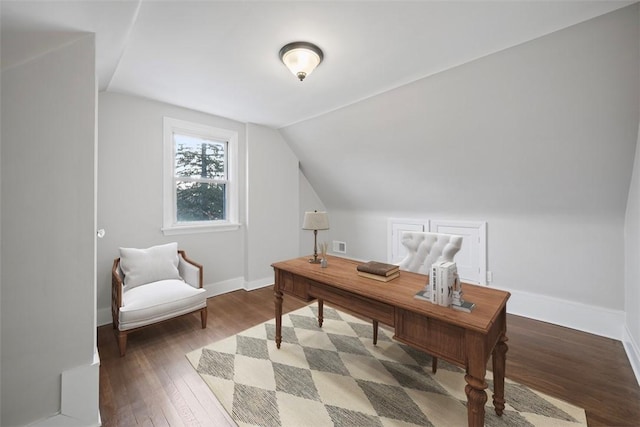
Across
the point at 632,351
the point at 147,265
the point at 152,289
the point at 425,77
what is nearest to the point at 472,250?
the point at 632,351

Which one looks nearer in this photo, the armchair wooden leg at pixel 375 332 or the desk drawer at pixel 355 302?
the desk drawer at pixel 355 302

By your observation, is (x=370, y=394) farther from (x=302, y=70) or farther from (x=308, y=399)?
(x=302, y=70)

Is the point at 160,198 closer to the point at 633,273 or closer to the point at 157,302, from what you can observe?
the point at 157,302

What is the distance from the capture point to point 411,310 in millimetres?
1359

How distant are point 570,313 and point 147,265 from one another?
176 inches

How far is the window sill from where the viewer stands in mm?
3232

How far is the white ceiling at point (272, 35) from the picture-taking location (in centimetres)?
144

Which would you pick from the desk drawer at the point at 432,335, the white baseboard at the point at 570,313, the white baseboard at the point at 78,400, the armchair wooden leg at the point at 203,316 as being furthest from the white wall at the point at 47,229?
the white baseboard at the point at 570,313

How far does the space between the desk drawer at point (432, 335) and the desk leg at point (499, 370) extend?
50 cm

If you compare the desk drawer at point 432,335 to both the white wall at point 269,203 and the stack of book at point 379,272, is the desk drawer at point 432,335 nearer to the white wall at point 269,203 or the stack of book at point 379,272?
the stack of book at point 379,272

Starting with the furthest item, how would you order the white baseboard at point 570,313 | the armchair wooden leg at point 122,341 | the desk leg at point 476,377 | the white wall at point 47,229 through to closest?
the white baseboard at point 570,313, the armchair wooden leg at point 122,341, the white wall at point 47,229, the desk leg at point 476,377

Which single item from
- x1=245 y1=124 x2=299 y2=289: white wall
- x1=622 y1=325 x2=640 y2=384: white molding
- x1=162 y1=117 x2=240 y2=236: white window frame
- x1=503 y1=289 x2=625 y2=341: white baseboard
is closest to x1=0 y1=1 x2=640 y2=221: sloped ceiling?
x1=162 y1=117 x2=240 y2=236: white window frame

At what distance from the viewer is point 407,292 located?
156 cm

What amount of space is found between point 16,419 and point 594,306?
454cm
